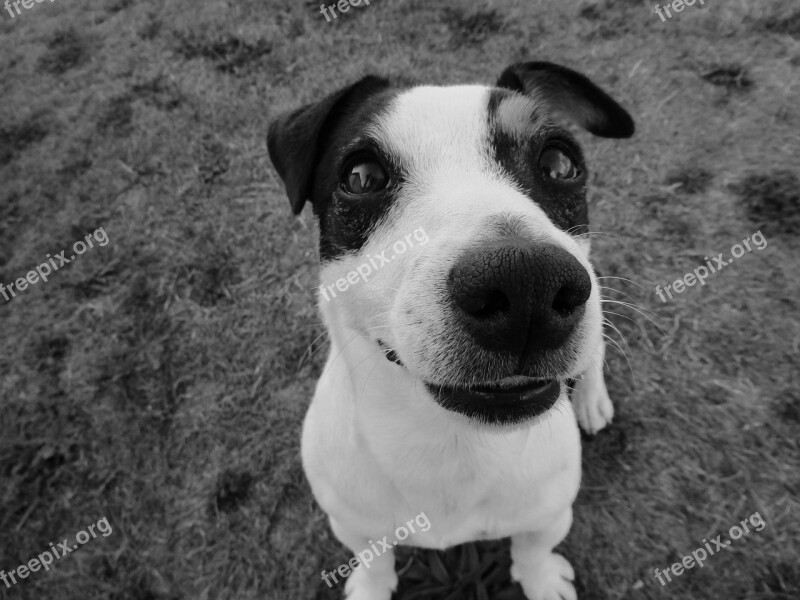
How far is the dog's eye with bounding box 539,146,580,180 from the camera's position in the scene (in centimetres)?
203

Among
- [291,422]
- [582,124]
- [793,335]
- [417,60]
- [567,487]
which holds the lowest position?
[793,335]

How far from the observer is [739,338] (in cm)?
363

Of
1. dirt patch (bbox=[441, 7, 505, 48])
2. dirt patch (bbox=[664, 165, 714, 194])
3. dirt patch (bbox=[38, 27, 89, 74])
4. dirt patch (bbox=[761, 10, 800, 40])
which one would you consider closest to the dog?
dirt patch (bbox=[664, 165, 714, 194])

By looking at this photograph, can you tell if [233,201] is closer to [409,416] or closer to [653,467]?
[409,416]

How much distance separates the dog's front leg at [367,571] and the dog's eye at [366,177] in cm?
159

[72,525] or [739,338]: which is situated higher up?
[72,525]

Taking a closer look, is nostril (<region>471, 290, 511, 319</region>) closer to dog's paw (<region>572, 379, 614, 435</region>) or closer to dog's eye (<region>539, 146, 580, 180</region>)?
dog's eye (<region>539, 146, 580, 180</region>)

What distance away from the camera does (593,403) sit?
3281mm

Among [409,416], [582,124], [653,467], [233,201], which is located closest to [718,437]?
[653,467]

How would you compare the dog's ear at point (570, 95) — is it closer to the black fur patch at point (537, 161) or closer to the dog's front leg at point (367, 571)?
the black fur patch at point (537, 161)

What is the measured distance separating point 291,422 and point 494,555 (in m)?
1.62

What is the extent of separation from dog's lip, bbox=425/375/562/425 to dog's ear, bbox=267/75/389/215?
1.07 meters

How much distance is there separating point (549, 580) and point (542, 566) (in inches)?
5.8

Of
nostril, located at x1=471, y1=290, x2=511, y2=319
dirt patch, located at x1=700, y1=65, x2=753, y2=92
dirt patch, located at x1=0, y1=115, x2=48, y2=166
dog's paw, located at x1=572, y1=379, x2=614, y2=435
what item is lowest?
dog's paw, located at x1=572, y1=379, x2=614, y2=435
